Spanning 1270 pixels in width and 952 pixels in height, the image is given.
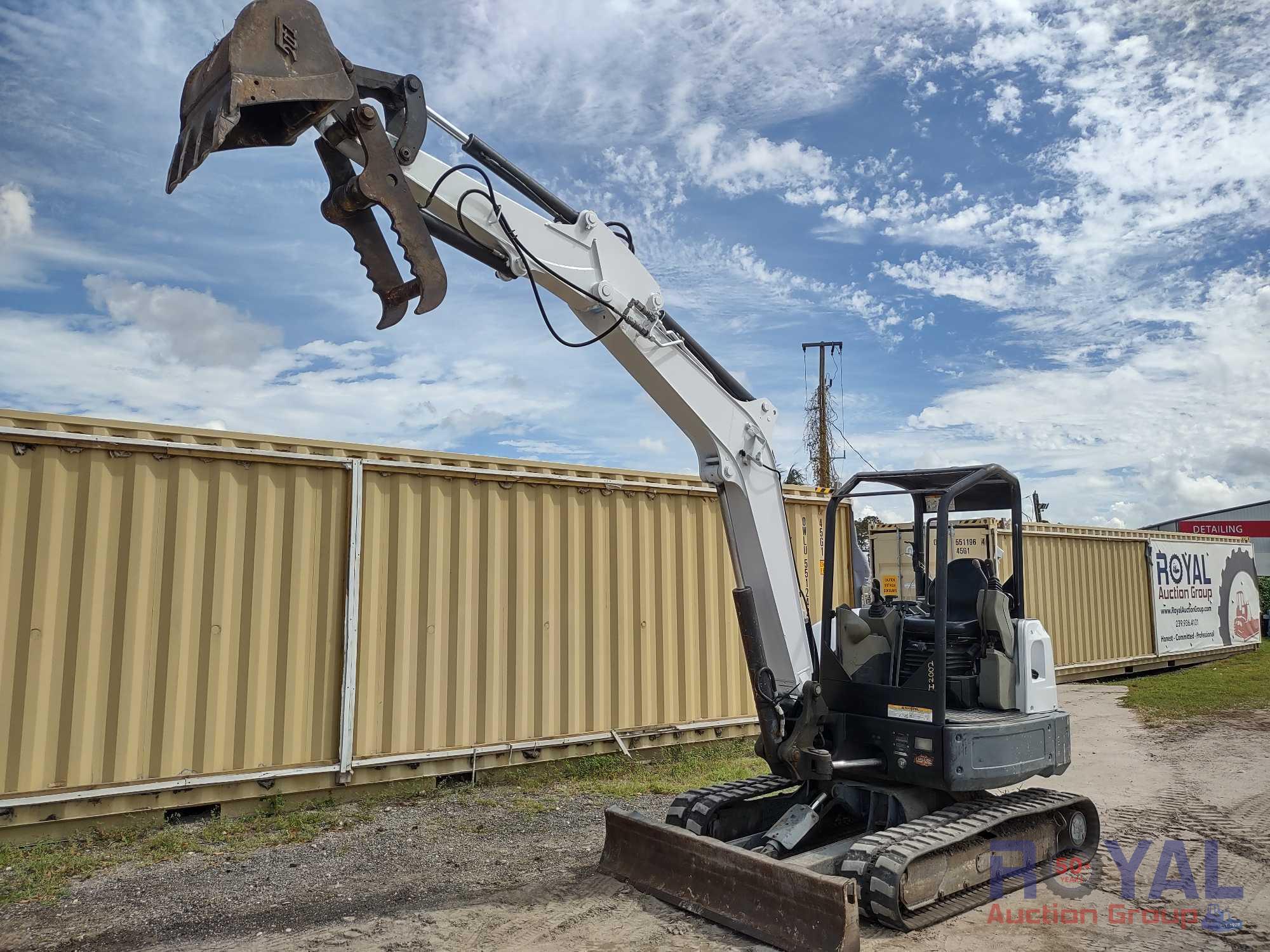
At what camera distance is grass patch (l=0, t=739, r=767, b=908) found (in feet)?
19.2

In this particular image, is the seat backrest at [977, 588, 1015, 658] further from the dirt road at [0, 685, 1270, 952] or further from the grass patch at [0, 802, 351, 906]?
the grass patch at [0, 802, 351, 906]

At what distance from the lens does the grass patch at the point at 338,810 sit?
5.85 metres

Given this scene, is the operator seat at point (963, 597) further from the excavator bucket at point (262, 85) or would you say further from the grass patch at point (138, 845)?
the grass patch at point (138, 845)

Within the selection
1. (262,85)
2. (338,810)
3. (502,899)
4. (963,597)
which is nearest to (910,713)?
(963,597)

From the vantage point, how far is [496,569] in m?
8.41

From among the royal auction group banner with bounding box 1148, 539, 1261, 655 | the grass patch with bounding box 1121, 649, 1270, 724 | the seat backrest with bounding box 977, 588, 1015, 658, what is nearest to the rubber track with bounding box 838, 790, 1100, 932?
the seat backrest with bounding box 977, 588, 1015, 658

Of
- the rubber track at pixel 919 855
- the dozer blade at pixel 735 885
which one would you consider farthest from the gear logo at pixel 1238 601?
the dozer blade at pixel 735 885

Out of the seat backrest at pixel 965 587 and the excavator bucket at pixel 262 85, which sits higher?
the excavator bucket at pixel 262 85

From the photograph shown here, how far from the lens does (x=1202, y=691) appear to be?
15.0 m

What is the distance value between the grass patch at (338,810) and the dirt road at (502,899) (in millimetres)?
200

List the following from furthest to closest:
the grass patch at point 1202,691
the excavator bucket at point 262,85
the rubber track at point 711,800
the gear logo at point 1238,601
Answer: the gear logo at point 1238,601, the grass patch at point 1202,691, the rubber track at point 711,800, the excavator bucket at point 262,85

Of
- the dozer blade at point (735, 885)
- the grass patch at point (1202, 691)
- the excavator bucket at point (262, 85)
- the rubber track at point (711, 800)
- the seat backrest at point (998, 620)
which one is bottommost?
the grass patch at point (1202, 691)

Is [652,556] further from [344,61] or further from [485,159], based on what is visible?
[344,61]

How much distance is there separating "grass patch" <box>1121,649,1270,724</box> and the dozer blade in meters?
9.52
